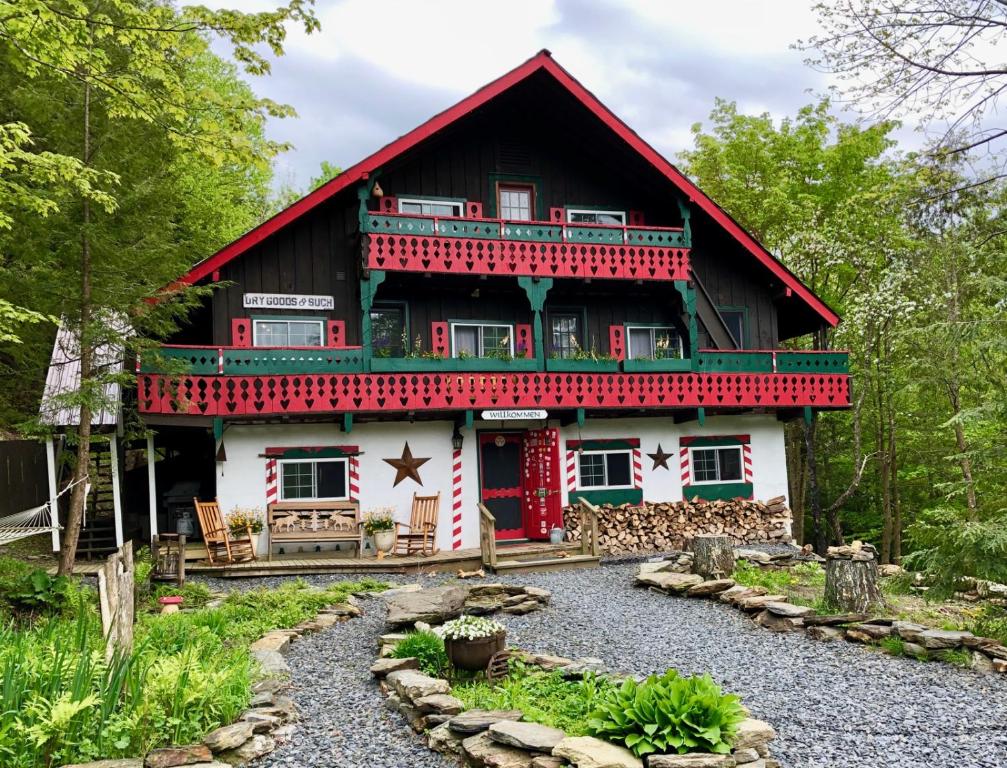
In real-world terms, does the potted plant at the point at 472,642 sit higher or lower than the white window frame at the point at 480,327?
lower

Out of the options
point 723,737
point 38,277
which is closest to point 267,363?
point 38,277

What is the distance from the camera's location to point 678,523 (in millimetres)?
18609

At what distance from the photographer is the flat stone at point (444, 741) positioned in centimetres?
585

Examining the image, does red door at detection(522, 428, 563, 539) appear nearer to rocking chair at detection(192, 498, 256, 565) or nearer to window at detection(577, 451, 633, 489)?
window at detection(577, 451, 633, 489)

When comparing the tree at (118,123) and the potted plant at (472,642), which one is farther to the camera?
the tree at (118,123)

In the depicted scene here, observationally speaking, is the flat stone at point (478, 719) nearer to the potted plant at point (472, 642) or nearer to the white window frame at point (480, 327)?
the potted plant at point (472, 642)

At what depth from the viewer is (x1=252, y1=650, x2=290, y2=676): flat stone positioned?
300 inches

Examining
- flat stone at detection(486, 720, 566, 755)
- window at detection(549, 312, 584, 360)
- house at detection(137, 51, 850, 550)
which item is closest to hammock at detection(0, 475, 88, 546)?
house at detection(137, 51, 850, 550)

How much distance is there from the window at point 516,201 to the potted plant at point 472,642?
13013 mm

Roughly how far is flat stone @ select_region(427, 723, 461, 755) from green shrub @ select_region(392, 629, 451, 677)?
1.77m

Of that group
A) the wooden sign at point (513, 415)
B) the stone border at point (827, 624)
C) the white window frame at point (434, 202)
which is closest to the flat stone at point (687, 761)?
the stone border at point (827, 624)

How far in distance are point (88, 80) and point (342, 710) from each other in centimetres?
704

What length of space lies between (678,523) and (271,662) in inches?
491

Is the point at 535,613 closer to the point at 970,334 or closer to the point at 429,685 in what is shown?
the point at 429,685
